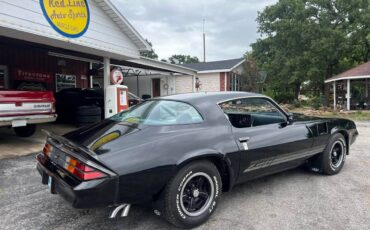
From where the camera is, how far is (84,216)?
3104 millimetres

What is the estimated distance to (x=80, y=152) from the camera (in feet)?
8.72

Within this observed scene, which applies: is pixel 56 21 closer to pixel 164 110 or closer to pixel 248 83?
pixel 164 110

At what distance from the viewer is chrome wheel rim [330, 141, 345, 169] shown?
461 centimetres

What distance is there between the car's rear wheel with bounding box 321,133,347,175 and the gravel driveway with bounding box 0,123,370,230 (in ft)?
0.45

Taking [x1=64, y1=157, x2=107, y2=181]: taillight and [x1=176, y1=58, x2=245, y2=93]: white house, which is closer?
[x1=64, y1=157, x2=107, y2=181]: taillight

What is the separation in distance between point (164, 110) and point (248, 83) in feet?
65.4

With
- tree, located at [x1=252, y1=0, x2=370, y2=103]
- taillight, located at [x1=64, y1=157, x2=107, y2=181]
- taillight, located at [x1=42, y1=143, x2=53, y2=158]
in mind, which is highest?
tree, located at [x1=252, y1=0, x2=370, y2=103]

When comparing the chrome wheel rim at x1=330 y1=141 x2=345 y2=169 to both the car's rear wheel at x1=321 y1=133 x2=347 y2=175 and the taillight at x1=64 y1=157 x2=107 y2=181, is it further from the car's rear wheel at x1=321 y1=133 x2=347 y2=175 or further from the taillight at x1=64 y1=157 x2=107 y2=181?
the taillight at x1=64 y1=157 x2=107 y2=181

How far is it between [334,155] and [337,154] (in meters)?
0.09

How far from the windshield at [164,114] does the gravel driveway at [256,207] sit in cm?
102

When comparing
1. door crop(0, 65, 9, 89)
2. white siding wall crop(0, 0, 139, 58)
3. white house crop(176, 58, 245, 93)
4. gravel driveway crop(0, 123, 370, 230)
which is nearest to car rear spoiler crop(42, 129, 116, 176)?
gravel driveway crop(0, 123, 370, 230)

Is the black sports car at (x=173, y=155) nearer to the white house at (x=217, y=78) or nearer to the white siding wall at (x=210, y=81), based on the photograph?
the white house at (x=217, y=78)

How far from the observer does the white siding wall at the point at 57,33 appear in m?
6.19

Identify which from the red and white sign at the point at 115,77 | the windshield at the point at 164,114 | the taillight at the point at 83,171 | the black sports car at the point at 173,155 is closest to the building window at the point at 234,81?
the red and white sign at the point at 115,77
